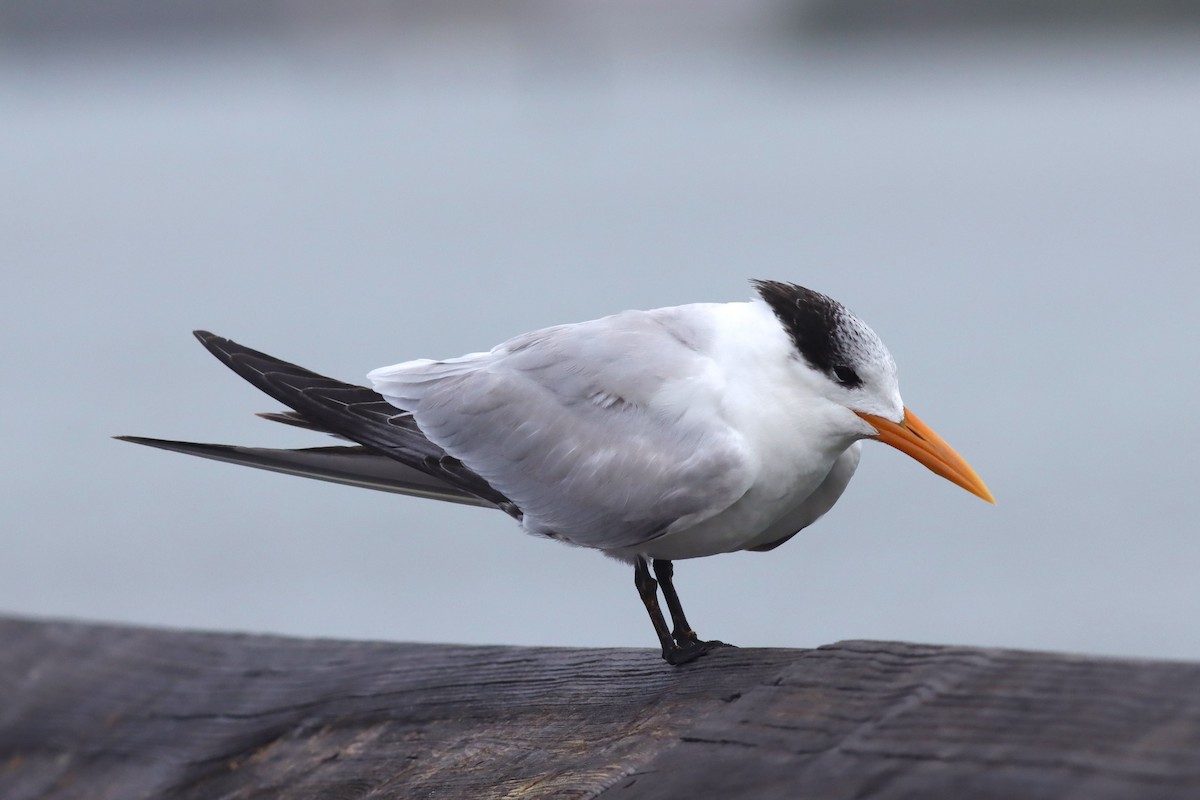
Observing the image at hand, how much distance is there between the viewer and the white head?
307 cm

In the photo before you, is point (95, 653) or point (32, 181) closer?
point (95, 653)

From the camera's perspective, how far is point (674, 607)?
10.6 ft

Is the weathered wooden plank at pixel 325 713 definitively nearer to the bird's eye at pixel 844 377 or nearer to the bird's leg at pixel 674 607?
the bird's leg at pixel 674 607

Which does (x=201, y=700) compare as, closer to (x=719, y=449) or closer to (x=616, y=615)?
(x=719, y=449)

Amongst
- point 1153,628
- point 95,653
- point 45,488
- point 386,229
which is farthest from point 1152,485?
point 386,229

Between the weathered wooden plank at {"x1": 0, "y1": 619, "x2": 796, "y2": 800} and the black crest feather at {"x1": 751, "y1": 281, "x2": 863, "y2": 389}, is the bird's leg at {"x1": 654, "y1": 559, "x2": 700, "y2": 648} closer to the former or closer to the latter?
the weathered wooden plank at {"x1": 0, "y1": 619, "x2": 796, "y2": 800}

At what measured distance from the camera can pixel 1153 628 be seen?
10477mm

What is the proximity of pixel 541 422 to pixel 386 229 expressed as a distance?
25.1 meters

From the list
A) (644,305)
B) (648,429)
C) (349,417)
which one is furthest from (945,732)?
(644,305)

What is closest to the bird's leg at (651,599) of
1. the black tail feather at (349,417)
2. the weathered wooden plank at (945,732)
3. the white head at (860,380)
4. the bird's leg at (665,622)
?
the bird's leg at (665,622)

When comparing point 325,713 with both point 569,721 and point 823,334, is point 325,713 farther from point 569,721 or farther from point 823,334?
point 823,334

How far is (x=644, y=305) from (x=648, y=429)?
1343 centimetres

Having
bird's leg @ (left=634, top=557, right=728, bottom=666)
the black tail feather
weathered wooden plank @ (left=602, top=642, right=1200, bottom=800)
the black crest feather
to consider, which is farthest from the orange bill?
weathered wooden plank @ (left=602, top=642, right=1200, bottom=800)

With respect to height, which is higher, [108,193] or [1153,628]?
[108,193]
